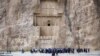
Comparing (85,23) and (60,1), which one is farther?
(60,1)

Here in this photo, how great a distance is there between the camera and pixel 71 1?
16.2 meters

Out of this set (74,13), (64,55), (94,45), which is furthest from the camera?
(74,13)

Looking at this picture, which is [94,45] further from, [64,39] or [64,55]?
[64,55]

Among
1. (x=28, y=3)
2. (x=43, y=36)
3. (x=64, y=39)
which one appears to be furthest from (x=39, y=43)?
(x=28, y=3)

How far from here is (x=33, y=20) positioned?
16219 mm

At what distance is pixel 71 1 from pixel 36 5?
222 cm

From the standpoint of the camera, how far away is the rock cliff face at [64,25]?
1520 cm

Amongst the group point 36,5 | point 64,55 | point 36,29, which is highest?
point 36,5

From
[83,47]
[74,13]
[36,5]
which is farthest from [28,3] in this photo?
[83,47]

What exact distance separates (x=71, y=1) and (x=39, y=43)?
3.31 metres

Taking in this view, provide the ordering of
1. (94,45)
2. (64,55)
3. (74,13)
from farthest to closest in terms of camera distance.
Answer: (74,13) → (94,45) → (64,55)

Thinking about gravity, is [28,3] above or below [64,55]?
above

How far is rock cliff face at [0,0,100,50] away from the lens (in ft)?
49.9

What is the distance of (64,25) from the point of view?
1597 cm
